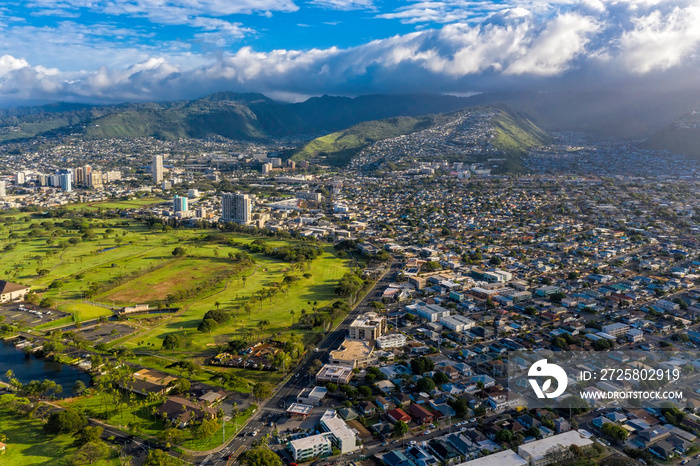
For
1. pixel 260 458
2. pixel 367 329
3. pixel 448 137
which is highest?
pixel 448 137

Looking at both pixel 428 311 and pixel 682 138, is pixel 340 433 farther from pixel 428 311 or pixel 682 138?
pixel 682 138

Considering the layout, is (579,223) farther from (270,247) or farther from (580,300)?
(270,247)

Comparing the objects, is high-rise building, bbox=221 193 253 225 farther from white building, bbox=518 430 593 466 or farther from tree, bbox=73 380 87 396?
white building, bbox=518 430 593 466

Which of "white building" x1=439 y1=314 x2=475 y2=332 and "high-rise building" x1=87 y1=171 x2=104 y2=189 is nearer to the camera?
"white building" x1=439 y1=314 x2=475 y2=332

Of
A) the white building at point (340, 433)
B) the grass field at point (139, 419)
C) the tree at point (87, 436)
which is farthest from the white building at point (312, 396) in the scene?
the tree at point (87, 436)

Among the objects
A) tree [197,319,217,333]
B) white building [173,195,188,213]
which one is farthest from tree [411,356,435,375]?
white building [173,195,188,213]

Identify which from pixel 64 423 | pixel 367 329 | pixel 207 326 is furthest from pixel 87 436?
pixel 367 329
